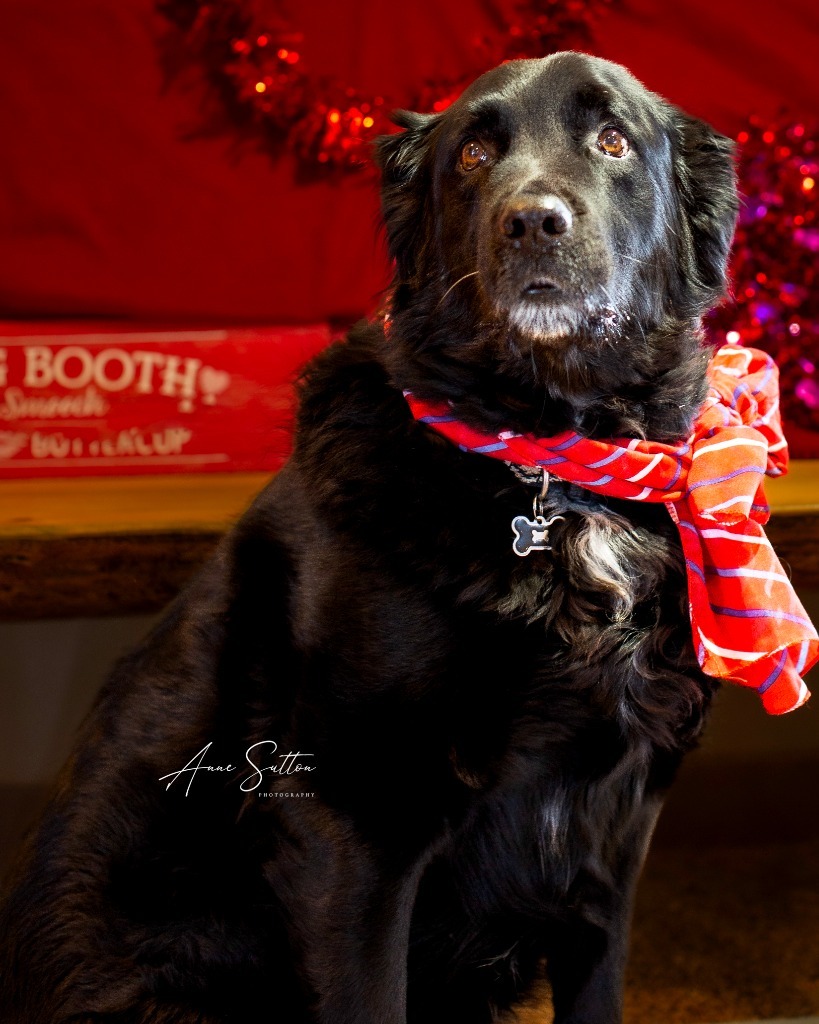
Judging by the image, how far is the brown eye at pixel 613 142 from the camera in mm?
1294

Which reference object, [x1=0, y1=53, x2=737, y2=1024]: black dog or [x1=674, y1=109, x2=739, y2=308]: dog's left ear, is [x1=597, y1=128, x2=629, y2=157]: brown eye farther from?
[x1=674, y1=109, x2=739, y2=308]: dog's left ear

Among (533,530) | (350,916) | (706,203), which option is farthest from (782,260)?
(350,916)

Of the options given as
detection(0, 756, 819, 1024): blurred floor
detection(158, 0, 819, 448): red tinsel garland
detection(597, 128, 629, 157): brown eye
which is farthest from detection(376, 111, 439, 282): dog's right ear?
detection(0, 756, 819, 1024): blurred floor

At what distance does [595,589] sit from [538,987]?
58cm

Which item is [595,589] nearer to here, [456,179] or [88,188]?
[456,179]

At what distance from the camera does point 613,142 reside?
1299 millimetres

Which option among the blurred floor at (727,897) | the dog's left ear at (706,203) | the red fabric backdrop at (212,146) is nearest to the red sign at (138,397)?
the red fabric backdrop at (212,146)

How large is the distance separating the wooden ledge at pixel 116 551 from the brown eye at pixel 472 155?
69 cm

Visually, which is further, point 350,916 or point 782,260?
point 782,260

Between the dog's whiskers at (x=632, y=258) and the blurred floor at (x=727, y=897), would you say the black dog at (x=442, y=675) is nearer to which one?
the dog's whiskers at (x=632, y=258)

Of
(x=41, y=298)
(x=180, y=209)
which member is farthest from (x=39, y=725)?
(x=180, y=209)

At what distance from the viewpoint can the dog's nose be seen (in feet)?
3.76

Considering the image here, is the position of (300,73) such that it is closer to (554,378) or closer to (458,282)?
(458,282)

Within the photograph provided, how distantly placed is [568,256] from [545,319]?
0.08 meters
